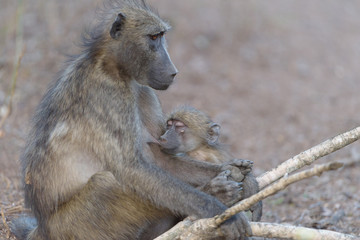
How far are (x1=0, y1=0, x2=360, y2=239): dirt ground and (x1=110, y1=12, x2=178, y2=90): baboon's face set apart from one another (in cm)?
222

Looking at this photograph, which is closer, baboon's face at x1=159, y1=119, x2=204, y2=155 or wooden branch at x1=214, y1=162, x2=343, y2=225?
wooden branch at x1=214, y1=162, x2=343, y2=225

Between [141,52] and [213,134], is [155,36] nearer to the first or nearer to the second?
[141,52]

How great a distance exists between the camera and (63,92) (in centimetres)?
393

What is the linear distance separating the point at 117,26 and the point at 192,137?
3.98 ft

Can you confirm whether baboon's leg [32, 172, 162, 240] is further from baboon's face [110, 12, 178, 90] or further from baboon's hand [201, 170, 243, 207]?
baboon's face [110, 12, 178, 90]

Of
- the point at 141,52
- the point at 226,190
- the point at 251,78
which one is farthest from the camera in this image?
the point at 251,78

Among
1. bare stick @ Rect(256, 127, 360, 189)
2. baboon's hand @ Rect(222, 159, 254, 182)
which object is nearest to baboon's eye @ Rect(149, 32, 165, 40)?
baboon's hand @ Rect(222, 159, 254, 182)

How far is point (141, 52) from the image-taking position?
3943mm

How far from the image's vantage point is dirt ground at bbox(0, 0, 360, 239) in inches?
259

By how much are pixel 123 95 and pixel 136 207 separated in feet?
2.69

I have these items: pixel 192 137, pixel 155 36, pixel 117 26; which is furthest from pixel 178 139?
pixel 117 26

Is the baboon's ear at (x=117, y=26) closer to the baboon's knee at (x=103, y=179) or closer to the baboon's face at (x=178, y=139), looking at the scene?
the baboon's face at (x=178, y=139)

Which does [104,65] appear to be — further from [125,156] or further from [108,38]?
[125,156]

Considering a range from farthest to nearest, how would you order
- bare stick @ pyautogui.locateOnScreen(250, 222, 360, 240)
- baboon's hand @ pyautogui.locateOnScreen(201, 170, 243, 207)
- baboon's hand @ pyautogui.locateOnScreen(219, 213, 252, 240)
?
baboon's hand @ pyautogui.locateOnScreen(201, 170, 243, 207) → baboon's hand @ pyautogui.locateOnScreen(219, 213, 252, 240) → bare stick @ pyautogui.locateOnScreen(250, 222, 360, 240)
